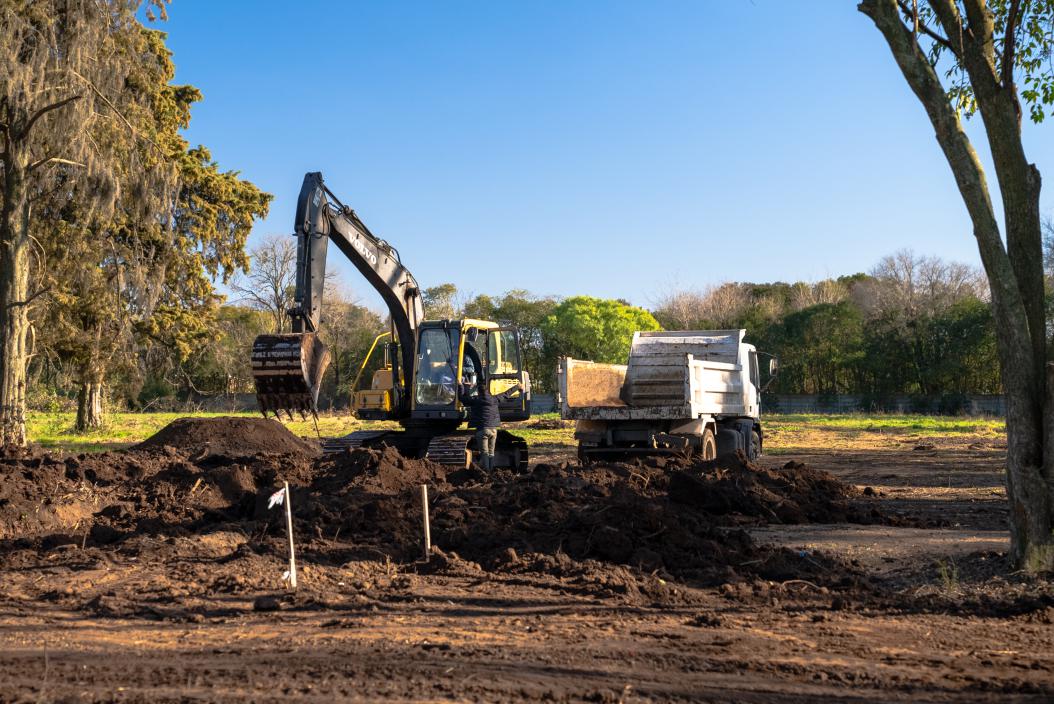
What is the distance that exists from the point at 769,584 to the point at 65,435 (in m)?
28.8

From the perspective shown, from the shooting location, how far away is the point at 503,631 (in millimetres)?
6641

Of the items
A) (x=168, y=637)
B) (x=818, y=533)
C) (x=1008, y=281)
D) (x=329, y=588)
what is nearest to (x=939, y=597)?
(x=1008, y=281)

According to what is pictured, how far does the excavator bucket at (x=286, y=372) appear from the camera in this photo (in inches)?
516

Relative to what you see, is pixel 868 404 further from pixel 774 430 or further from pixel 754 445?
pixel 754 445

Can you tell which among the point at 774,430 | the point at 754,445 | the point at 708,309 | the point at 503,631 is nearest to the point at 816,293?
the point at 708,309

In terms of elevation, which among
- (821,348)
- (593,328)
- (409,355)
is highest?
(593,328)

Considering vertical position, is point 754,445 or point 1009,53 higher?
point 1009,53

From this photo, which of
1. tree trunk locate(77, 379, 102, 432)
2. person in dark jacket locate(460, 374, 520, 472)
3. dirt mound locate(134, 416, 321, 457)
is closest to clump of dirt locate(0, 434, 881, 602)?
person in dark jacket locate(460, 374, 520, 472)

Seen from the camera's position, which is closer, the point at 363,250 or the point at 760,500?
the point at 760,500

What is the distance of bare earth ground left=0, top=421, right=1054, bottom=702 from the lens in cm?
532

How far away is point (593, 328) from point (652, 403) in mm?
39636

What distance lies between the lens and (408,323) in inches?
659

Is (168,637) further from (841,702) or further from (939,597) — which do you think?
(939,597)

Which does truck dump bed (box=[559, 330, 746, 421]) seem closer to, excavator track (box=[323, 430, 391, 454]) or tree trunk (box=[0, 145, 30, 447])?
excavator track (box=[323, 430, 391, 454])
